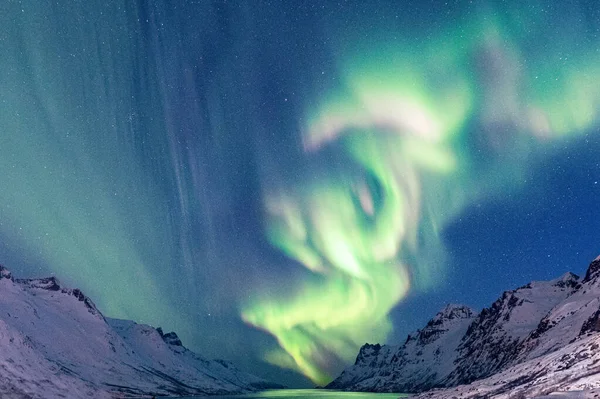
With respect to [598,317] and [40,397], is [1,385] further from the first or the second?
[598,317]

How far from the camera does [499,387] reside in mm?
135250

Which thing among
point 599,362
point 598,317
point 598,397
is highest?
point 598,317

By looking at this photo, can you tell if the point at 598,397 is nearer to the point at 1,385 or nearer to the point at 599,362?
the point at 599,362

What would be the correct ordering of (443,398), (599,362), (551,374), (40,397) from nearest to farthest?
(599,362)
(551,374)
(443,398)
(40,397)

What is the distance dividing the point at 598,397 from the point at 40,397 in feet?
671

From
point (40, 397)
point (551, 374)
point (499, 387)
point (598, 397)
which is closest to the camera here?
point (598, 397)

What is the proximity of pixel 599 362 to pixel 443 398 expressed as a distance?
5459cm

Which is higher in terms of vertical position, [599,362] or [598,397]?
[599,362]

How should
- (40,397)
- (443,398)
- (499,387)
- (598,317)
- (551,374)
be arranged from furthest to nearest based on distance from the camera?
(40,397)
(598,317)
(443,398)
(499,387)
(551,374)

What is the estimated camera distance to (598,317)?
177 meters

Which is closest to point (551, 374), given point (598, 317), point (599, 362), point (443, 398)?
point (599, 362)

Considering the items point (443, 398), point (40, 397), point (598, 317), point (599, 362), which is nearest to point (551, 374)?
point (599, 362)

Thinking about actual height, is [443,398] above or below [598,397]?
above

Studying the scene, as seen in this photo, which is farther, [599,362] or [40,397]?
[40,397]
